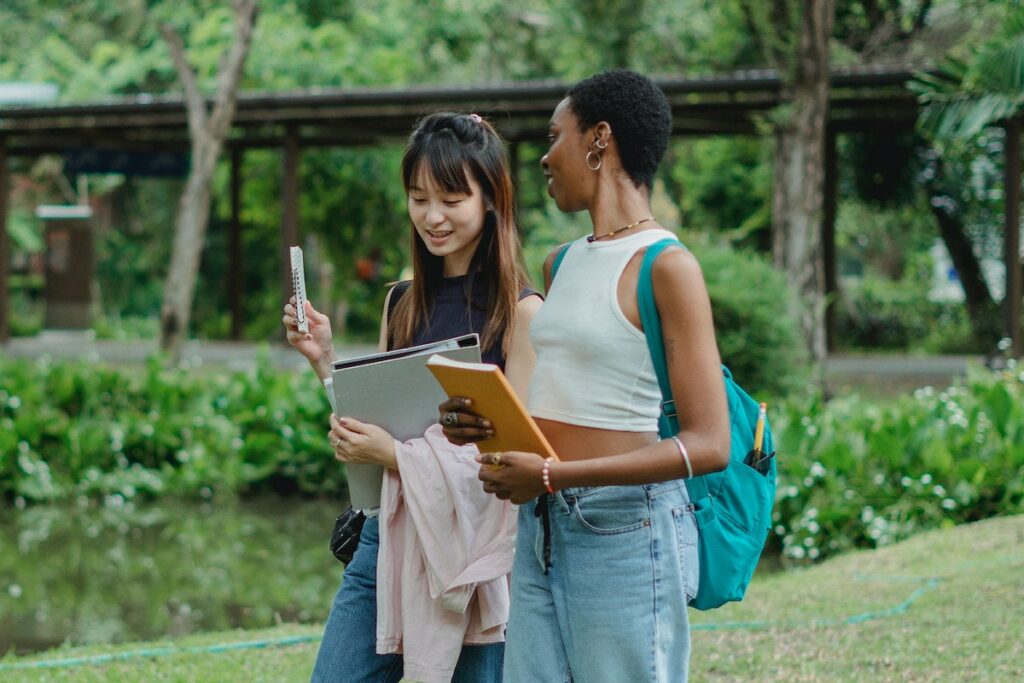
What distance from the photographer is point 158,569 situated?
7816 mm

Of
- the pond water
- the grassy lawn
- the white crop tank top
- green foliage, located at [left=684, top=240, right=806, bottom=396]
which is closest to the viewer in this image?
the white crop tank top

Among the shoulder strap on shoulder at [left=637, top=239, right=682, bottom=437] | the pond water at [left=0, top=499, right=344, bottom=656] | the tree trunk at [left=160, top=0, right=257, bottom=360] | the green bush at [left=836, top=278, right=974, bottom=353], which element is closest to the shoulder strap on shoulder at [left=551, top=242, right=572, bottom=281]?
the shoulder strap on shoulder at [left=637, top=239, right=682, bottom=437]

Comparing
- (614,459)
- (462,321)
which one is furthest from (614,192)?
(462,321)

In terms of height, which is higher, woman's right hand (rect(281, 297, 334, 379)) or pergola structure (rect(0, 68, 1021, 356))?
pergola structure (rect(0, 68, 1021, 356))

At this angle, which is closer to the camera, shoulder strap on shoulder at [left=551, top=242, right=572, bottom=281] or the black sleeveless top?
Answer: shoulder strap on shoulder at [left=551, top=242, right=572, bottom=281]

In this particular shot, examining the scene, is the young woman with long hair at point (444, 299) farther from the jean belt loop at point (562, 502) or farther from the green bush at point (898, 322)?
the green bush at point (898, 322)

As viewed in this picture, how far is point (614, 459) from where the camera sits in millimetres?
2139

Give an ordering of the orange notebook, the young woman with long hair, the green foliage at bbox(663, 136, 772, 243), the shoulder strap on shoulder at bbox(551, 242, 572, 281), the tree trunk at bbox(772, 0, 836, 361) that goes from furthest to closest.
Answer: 1. the green foliage at bbox(663, 136, 772, 243)
2. the tree trunk at bbox(772, 0, 836, 361)
3. the young woman with long hair
4. the shoulder strap on shoulder at bbox(551, 242, 572, 281)
5. the orange notebook

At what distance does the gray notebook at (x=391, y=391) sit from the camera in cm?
254

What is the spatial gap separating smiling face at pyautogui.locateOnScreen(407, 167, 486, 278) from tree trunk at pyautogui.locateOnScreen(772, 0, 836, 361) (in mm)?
9613

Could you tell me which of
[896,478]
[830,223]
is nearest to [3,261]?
[830,223]

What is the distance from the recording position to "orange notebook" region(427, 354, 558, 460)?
2.09 metres

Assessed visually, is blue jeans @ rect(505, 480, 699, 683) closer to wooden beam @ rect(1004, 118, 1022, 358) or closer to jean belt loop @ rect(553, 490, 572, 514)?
jean belt loop @ rect(553, 490, 572, 514)

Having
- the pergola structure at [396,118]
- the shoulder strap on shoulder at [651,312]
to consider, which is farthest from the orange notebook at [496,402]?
the pergola structure at [396,118]
